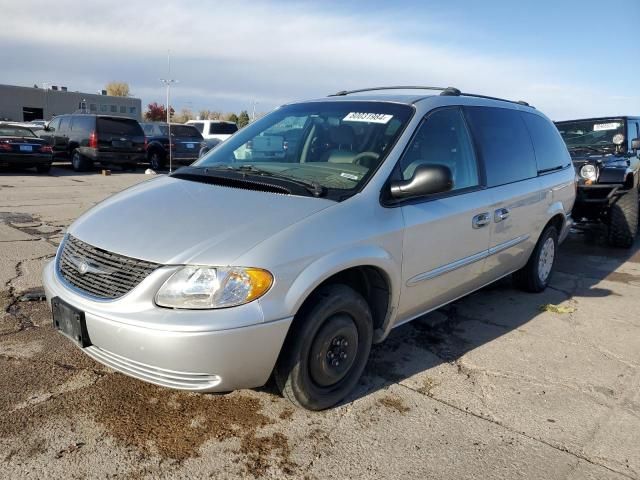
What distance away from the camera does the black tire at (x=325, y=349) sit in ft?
8.82

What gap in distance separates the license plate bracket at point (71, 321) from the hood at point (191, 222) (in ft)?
1.15

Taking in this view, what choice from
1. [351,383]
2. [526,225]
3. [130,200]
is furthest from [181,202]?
[526,225]

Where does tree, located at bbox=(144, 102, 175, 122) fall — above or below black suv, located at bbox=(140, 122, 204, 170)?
above

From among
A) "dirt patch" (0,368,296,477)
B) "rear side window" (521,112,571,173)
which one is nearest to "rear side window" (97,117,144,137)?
"rear side window" (521,112,571,173)

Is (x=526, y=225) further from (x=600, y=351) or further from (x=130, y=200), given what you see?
(x=130, y=200)

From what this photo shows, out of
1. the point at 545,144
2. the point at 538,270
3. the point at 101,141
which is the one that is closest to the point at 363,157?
the point at 545,144

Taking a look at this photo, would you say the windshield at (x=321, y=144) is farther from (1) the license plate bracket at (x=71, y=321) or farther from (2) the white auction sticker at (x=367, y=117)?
(1) the license plate bracket at (x=71, y=321)

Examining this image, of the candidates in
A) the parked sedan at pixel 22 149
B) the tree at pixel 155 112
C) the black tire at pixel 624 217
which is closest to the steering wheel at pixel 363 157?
the black tire at pixel 624 217

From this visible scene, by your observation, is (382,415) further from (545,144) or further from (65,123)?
(65,123)

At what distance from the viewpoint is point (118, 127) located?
1650cm

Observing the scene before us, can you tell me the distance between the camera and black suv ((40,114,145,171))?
639 inches

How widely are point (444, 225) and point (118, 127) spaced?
49.8 ft

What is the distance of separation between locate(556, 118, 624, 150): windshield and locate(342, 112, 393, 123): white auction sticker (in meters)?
6.49

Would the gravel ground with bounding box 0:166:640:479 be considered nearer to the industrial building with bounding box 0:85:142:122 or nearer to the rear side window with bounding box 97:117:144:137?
the rear side window with bounding box 97:117:144:137
